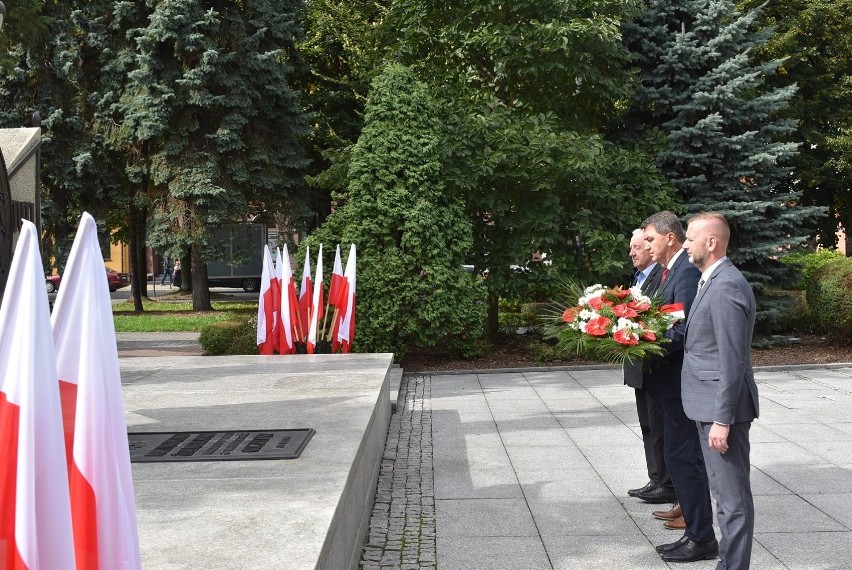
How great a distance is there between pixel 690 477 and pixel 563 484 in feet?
6.79

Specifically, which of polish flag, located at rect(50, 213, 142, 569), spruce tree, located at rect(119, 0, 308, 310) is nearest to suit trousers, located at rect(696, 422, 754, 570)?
polish flag, located at rect(50, 213, 142, 569)

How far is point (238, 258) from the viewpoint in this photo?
26.2 metres

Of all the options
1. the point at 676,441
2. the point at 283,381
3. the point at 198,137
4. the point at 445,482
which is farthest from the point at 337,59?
the point at 676,441

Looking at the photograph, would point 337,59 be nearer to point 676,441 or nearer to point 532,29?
point 532,29

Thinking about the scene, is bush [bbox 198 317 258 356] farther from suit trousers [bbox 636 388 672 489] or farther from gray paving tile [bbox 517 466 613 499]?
suit trousers [bbox 636 388 672 489]

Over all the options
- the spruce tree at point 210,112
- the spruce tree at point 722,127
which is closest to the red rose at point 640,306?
the spruce tree at point 722,127

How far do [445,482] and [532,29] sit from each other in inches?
428

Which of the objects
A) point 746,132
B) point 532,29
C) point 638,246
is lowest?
point 638,246

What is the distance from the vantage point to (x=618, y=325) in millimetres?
5469

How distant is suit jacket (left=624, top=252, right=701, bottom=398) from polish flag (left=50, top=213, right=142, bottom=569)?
3721 mm

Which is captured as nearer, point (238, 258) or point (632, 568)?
point (632, 568)

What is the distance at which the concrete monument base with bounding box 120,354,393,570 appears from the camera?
3834mm

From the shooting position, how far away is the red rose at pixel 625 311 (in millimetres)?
5523

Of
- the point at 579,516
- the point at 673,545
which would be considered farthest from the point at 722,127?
the point at 673,545
